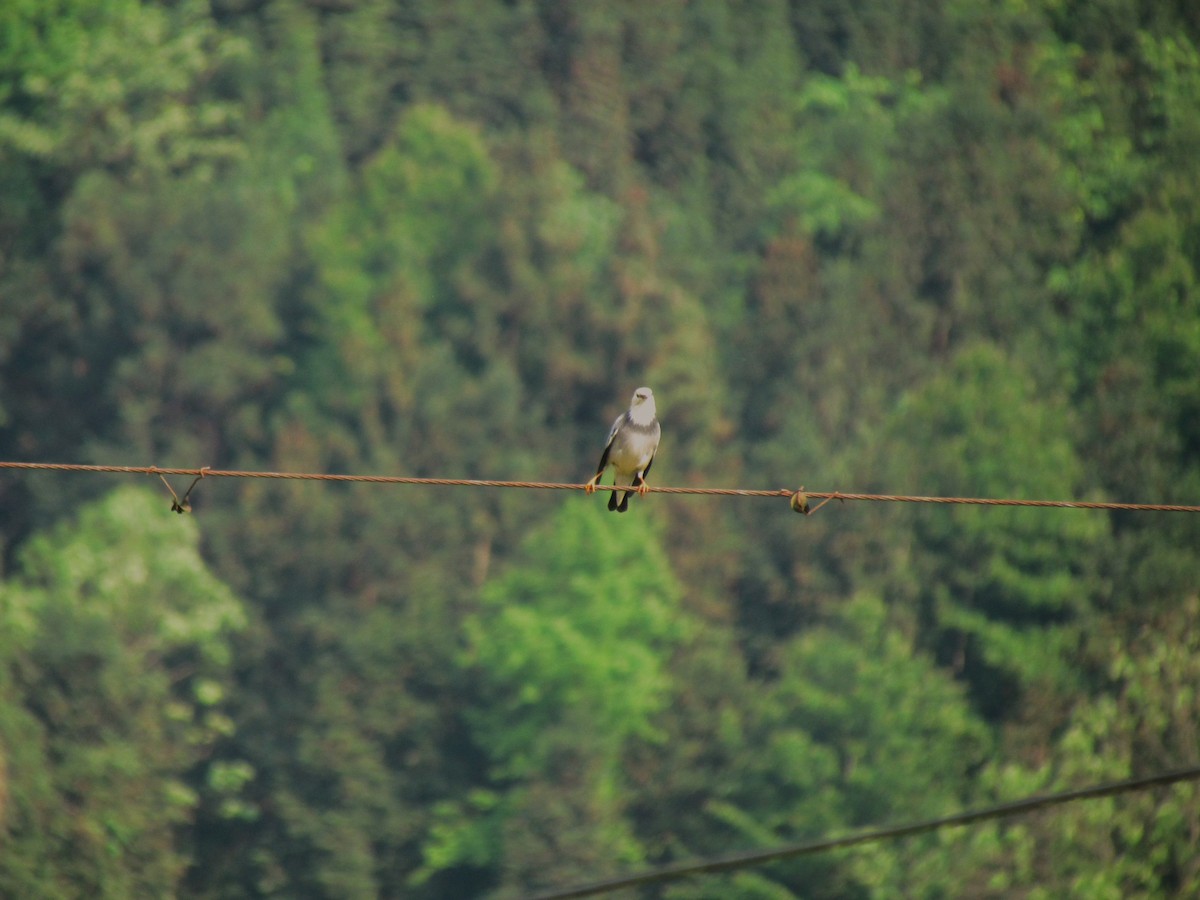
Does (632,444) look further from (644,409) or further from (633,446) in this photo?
(644,409)

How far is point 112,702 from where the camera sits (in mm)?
42906

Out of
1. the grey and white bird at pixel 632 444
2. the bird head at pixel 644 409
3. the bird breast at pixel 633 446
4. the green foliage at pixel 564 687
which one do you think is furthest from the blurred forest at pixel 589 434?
the bird breast at pixel 633 446

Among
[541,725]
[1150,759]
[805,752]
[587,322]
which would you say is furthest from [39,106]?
[1150,759]

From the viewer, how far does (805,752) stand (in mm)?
44250

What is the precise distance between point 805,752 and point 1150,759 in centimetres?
853

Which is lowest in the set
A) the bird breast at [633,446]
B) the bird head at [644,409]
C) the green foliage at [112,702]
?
A: the green foliage at [112,702]

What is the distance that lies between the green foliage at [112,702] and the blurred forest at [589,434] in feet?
0.41

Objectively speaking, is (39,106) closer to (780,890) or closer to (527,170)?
(527,170)

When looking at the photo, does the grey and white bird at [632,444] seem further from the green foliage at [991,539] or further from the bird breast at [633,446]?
the green foliage at [991,539]

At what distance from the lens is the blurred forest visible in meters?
43.3

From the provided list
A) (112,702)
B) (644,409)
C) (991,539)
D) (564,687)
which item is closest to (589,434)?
(564,687)

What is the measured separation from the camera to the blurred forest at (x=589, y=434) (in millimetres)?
43281

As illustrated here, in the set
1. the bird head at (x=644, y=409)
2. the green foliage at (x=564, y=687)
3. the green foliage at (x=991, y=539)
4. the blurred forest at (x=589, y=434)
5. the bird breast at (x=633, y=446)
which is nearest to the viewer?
the bird breast at (x=633, y=446)

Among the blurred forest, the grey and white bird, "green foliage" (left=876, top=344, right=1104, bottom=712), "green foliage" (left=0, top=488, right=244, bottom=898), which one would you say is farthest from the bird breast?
"green foliage" (left=876, top=344, right=1104, bottom=712)
